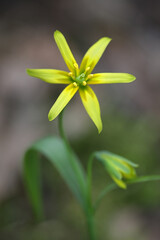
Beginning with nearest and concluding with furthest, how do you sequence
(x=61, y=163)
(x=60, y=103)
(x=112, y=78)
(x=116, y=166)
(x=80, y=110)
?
1. (x=60, y=103)
2. (x=112, y=78)
3. (x=116, y=166)
4. (x=61, y=163)
5. (x=80, y=110)

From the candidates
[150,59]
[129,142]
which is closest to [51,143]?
[129,142]

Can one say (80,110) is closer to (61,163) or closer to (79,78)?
(61,163)

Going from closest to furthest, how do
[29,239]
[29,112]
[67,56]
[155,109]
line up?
[67,56] < [29,239] < [29,112] < [155,109]

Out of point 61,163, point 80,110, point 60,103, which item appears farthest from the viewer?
point 80,110

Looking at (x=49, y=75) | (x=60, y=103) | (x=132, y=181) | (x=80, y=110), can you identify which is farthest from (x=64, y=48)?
(x=80, y=110)

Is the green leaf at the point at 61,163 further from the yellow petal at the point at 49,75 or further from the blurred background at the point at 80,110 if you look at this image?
the blurred background at the point at 80,110

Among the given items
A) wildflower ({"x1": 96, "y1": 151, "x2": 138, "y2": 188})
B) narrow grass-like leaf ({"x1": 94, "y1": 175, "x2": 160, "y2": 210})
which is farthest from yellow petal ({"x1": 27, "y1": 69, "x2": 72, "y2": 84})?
narrow grass-like leaf ({"x1": 94, "y1": 175, "x2": 160, "y2": 210})

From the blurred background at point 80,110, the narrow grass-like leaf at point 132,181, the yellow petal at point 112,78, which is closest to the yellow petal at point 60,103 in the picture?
the yellow petal at point 112,78

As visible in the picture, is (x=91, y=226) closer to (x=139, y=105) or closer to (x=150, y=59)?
(x=139, y=105)
